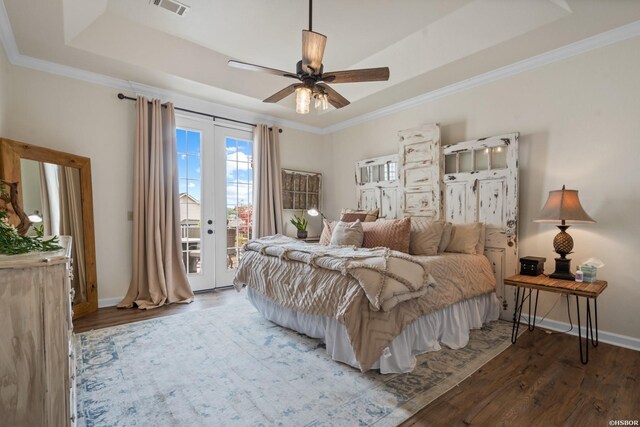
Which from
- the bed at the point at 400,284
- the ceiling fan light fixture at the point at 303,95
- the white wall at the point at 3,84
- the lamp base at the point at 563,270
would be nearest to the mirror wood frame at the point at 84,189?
the white wall at the point at 3,84

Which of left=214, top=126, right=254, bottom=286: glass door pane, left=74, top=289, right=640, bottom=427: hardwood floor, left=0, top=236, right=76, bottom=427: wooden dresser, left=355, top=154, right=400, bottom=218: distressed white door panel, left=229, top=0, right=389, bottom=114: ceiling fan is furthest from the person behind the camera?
left=214, top=126, right=254, bottom=286: glass door pane

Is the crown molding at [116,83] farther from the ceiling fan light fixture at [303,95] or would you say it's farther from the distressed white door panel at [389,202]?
the ceiling fan light fixture at [303,95]

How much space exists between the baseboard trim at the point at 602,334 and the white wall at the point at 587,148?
1.8 inches

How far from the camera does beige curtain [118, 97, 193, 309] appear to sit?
12.1 ft

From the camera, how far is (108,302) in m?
3.61

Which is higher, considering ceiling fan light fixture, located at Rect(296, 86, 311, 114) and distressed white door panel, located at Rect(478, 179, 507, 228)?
ceiling fan light fixture, located at Rect(296, 86, 311, 114)

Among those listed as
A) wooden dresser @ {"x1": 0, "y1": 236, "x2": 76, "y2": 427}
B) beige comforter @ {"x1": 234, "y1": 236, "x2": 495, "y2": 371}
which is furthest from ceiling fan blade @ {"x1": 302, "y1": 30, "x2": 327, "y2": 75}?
wooden dresser @ {"x1": 0, "y1": 236, "x2": 76, "y2": 427}

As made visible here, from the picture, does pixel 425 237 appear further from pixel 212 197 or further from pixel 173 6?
pixel 173 6

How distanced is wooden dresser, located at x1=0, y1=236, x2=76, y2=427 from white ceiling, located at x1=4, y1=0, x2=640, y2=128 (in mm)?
2493

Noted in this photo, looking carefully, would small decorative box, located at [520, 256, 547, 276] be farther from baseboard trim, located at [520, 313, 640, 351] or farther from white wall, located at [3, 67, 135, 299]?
white wall, located at [3, 67, 135, 299]

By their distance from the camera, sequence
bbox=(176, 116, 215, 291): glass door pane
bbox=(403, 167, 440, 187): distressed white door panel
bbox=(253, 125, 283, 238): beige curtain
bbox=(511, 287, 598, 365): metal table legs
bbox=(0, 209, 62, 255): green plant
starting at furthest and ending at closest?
bbox=(253, 125, 283, 238): beige curtain < bbox=(176, 116, 215, 291): glass door pane < bbox=(403, 167, 440, 187): distressed white door panel < bbox=(511, 287, 598, 365): metal table legs < bbox=(0, 209, 62, 255): green plant

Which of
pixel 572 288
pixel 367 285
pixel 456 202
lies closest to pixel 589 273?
pixel 572 288

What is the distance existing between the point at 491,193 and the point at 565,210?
0.82 meters

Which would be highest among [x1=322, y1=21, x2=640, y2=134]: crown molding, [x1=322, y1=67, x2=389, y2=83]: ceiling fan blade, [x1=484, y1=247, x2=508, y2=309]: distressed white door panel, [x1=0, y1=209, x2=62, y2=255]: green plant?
[x1=322, y1=21, x2=640, y2=134]: crown molding
